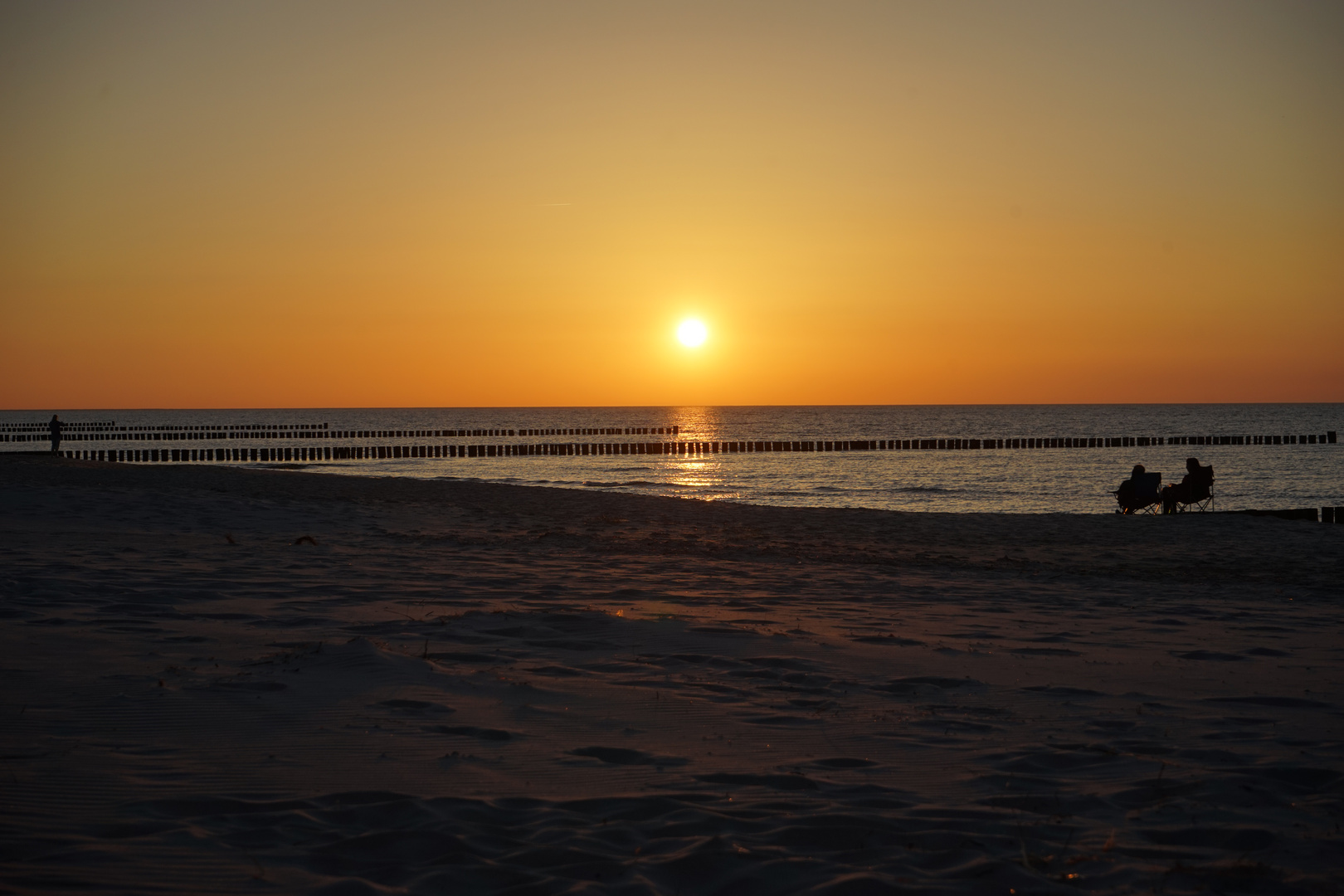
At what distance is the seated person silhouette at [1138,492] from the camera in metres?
18.1

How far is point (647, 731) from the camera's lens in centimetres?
416

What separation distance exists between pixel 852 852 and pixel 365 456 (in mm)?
50154

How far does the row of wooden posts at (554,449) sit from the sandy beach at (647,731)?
4002cm

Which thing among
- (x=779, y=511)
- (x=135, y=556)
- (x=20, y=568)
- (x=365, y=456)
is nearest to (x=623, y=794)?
(x=20, y=568)

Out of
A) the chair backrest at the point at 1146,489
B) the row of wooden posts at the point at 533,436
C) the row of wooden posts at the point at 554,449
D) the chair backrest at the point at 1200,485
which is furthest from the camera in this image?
the row of wooden posts at the point at 533,436

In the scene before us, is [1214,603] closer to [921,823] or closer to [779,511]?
[921,823]

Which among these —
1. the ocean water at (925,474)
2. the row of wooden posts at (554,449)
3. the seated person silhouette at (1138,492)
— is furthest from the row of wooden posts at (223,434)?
the seated person silhouette at (1138,492)

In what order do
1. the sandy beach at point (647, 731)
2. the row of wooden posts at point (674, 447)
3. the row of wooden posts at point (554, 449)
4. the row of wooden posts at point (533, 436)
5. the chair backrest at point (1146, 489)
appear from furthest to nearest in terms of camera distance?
the row of wooden posts at point (533, 436) → the row of wooden posts at point (674, 447) → the row of wooden posts at point (554, 449) → the chair backrest at point (1146, 489) → the sandy beach at point (647, 731)

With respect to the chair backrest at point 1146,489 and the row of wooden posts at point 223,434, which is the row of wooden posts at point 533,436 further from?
the chair backrest at point 1146,489

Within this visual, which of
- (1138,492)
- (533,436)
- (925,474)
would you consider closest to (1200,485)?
(1138,492)

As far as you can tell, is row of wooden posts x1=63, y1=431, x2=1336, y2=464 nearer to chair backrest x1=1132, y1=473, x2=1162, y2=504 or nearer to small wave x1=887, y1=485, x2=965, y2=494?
small wave x1=887, y1=485, x2=965, y2=494

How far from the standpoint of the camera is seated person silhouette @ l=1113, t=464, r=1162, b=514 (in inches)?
714

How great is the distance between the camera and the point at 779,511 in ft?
57.1

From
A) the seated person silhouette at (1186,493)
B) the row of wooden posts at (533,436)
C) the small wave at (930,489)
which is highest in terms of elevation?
the row of wooden posts at (533,436)
